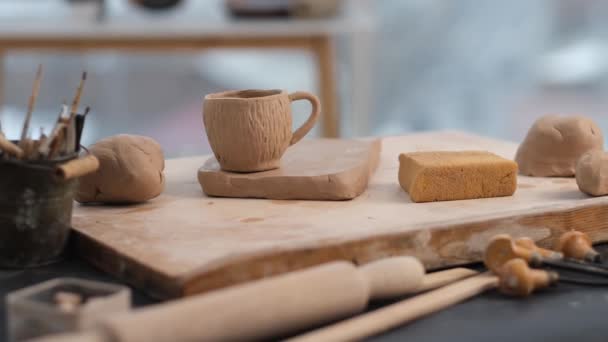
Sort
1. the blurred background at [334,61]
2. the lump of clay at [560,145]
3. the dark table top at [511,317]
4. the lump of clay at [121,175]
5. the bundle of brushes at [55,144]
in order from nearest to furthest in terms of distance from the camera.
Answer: the dark table top at [511,317] < the bundle of brushes at [55,144] < the lump of clay at [121,175] < the lump of clay at [560,145] < the blurred background at [334,61]

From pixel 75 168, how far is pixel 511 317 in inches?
21.0

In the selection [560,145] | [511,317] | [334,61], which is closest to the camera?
[511,317]

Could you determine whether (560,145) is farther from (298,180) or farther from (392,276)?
(392,276)

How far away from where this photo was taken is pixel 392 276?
93 cm

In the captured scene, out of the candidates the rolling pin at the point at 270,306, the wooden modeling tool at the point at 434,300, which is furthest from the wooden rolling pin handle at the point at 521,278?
the rolling pin at the point at 270,306

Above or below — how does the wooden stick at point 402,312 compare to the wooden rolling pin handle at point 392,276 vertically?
below

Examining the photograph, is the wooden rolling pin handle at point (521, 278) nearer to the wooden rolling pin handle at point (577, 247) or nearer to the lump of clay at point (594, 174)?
the wooden rolling pin handle at point (577, 247)

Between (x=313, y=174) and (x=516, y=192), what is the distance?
308 mm

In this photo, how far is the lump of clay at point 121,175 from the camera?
3.92 feet

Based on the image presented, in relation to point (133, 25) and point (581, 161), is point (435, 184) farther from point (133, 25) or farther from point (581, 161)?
point (133, 25)

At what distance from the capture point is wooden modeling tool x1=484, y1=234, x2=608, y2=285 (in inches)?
39.6

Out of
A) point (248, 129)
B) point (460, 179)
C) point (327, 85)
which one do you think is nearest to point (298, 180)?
point (248, 129)

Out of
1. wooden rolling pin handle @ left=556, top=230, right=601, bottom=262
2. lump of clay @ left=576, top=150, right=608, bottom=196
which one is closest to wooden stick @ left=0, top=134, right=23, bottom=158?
wooden rolling pin handle @ left=556, top=230, right=601, bottom=262

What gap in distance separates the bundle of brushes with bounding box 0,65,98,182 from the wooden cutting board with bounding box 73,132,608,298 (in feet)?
0.37
